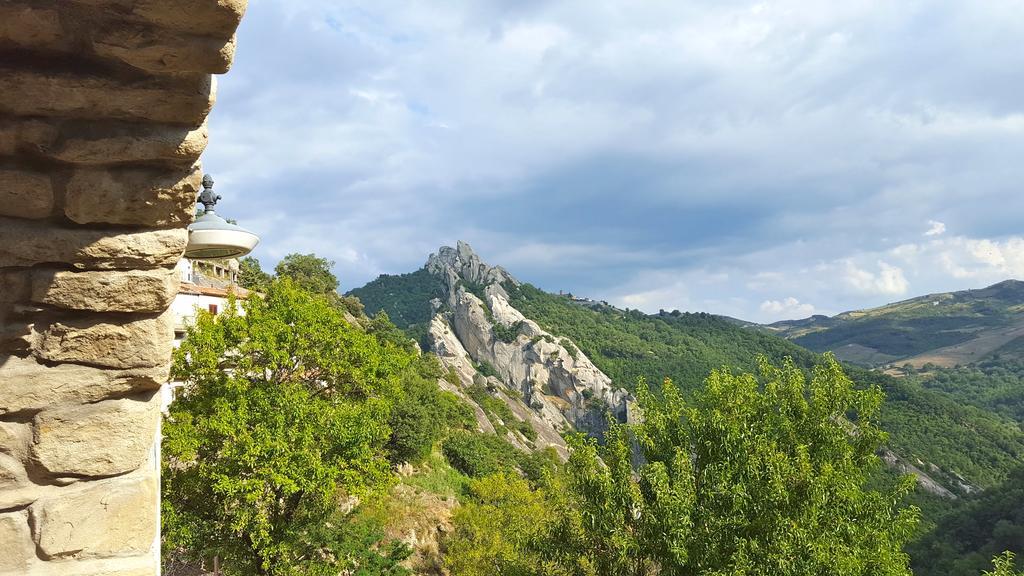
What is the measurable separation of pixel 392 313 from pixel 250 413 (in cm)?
11135

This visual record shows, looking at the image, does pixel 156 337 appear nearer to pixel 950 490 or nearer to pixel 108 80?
pixel 108 80

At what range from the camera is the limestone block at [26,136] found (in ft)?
A: 6.75

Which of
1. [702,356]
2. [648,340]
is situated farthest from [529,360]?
[702,356]

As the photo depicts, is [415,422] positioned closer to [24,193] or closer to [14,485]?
[14,485]

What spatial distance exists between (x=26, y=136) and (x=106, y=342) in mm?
820

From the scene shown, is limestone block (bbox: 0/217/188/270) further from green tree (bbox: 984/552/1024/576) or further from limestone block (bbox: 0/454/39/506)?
green tree (bbox: 984/552/1024/576)

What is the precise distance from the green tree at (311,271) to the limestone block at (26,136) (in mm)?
42669

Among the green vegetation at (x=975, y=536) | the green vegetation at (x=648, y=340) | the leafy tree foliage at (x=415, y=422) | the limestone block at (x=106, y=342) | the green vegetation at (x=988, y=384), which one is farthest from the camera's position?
the green vegetation at (x=988, y=384)

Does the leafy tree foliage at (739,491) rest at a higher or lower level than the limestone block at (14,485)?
lower

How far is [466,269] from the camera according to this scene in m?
116

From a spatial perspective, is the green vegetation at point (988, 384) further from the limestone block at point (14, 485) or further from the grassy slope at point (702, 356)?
the limestone block at point (14, 485)

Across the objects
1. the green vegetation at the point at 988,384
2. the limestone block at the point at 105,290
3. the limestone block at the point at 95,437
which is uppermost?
the limestone block at the point at 105,290

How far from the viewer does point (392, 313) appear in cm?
12050

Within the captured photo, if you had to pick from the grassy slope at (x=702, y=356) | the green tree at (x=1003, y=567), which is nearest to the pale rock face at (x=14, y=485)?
the green tree at (x=1003, y=567)
